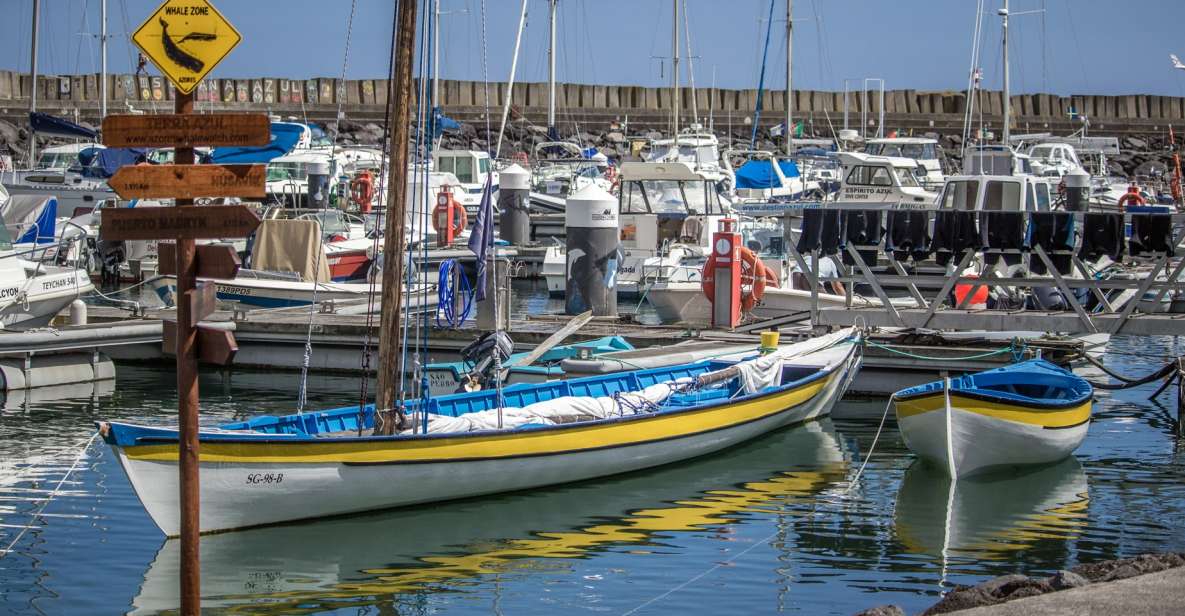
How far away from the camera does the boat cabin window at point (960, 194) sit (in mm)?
25547

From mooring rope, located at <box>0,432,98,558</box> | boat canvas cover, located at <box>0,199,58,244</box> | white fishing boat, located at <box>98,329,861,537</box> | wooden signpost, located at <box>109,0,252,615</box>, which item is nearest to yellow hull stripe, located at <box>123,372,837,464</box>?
white fishing boat, located at <box>98,329,861,537</box>

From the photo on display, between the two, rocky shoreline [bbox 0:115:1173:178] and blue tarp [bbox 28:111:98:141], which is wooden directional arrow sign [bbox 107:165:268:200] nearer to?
blue tarp [bbox 28:111:98:141]

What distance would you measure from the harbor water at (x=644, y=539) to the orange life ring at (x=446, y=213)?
60.0 feet

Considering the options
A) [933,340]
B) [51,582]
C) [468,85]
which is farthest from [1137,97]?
[51,582]

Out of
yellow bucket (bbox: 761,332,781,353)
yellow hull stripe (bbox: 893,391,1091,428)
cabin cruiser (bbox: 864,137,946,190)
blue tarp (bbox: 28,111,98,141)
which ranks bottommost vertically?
yellow hull stripe (bbox: 893,391,1091,428)

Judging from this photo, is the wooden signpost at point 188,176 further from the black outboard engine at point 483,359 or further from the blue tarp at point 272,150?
the blue tarp at point 272,150

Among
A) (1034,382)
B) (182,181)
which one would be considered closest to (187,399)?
(182,181)

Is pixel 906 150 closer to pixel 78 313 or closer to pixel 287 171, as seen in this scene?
pixel 287 171

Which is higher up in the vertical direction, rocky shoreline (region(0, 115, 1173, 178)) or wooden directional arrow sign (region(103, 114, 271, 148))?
rocky shoreline (region(0, 115, 1173, 178))

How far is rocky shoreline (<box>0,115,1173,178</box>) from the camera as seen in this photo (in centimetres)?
6105

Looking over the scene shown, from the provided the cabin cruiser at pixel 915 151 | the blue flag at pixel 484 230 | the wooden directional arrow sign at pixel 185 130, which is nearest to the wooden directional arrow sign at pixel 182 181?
the wooden directional arrow sign at pixel 185 130

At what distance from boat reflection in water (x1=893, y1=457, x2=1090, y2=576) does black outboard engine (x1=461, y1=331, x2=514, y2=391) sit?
211 inches

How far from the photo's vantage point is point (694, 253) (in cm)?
2709

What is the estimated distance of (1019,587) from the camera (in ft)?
31.5
